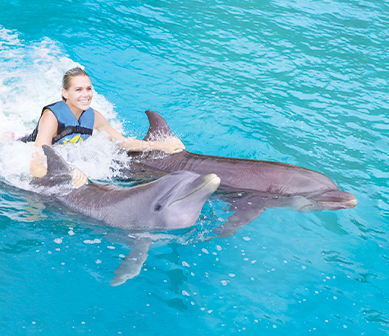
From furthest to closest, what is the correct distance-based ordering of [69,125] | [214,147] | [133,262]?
[214,147] < [69,125] < [133,262]

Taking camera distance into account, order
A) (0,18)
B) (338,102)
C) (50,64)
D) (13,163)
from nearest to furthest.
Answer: (13,163), (338,102), (50,64), (0,18)

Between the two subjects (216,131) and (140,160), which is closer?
(140,160)

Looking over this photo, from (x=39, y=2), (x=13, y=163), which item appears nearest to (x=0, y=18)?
(x=39, y=2)

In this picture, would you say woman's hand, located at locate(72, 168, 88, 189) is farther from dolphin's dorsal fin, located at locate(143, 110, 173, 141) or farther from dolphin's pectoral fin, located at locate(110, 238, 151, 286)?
dolphin's dorsal fin, located at locate(143, 110, 173, 141)

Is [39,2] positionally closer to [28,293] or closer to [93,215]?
[93,215]

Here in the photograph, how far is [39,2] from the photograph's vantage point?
12109 millimetres

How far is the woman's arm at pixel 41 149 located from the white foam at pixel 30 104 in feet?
0.88

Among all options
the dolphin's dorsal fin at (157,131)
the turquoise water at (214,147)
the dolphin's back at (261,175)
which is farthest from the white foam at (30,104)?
the dolphin's back at (261,175)

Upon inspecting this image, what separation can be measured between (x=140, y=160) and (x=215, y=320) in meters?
2.70

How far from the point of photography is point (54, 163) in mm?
4594

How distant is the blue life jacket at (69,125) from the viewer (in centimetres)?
528

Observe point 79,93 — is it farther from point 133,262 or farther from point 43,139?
point 133,262

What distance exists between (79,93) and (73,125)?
19.2 inches

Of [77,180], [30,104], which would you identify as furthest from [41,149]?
[30,104]
